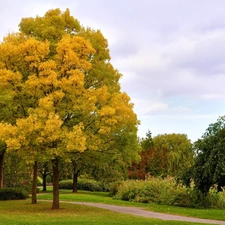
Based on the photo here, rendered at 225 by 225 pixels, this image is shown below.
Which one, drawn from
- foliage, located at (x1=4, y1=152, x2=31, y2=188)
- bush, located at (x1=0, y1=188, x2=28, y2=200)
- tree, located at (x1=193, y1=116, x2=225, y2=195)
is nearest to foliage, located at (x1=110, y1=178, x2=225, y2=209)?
tree, located at (x1=193, y1=116, x2=225, y2=195)

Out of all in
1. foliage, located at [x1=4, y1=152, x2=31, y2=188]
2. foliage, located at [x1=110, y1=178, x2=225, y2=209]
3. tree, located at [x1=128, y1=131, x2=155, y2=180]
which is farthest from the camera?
tree, located at [x1=128, y1=131, x2=155, y2=180]

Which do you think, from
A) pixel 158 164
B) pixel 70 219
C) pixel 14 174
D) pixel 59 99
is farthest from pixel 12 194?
pixel 158 164

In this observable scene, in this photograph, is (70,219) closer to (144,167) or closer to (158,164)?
(144,167)

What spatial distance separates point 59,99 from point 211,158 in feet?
26.0

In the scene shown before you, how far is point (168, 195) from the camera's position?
27.3m

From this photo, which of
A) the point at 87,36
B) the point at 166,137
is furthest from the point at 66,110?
the point at 166,137

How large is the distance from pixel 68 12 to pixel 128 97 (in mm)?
6302

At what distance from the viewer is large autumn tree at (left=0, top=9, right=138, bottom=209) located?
58.8 ft

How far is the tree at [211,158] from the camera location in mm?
16111

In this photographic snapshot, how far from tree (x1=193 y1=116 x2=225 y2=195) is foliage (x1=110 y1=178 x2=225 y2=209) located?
5.81m

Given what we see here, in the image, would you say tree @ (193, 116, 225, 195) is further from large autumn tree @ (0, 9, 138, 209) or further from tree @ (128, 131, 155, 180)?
tree @ (128, 131, 155, 180)

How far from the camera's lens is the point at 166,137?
215 feet

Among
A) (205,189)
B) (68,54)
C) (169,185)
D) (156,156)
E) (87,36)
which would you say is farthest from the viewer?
(156,156)

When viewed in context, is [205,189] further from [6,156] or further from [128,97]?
[6,156]
